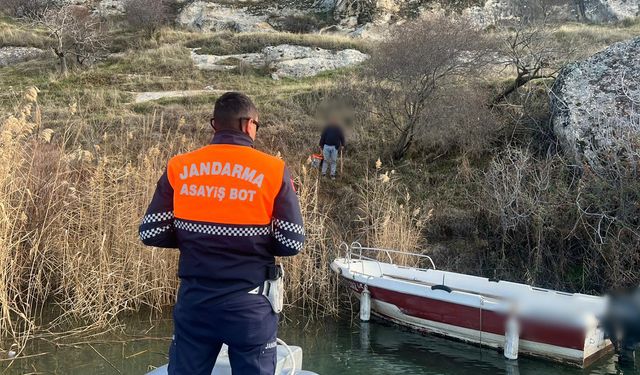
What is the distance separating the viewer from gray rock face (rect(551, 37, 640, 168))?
10617mm

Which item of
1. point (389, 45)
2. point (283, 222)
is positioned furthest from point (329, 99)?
point (283, 222)

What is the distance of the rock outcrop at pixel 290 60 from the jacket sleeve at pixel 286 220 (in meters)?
21.4

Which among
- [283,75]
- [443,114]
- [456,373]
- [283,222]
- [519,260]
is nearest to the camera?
[283,222]

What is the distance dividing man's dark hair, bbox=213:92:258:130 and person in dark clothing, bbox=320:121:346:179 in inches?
410

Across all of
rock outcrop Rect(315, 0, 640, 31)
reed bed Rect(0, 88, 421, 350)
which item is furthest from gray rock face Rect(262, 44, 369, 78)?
reed bed Rect(0, 88, 421, 350)

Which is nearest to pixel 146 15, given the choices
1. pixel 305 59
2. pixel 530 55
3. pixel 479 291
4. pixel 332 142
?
pixel 305 59

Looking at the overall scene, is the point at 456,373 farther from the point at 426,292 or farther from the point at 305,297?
the point at 305,297

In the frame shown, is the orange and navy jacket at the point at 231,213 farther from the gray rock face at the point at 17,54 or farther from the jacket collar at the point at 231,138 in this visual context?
the gray rock face at the point at 17,54

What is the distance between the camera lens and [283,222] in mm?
3162

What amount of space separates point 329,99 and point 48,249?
824cm

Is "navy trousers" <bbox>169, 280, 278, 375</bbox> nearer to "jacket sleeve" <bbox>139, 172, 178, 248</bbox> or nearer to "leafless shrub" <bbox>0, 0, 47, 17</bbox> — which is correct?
"jacket sleeve" <bbox>139, 172, 178, 248</bbox>

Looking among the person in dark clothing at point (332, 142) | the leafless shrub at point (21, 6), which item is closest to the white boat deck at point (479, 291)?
the person in dark clothing at point (332, 142)

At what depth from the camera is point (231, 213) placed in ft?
10.1

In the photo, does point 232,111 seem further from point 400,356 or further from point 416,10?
point 416,10
